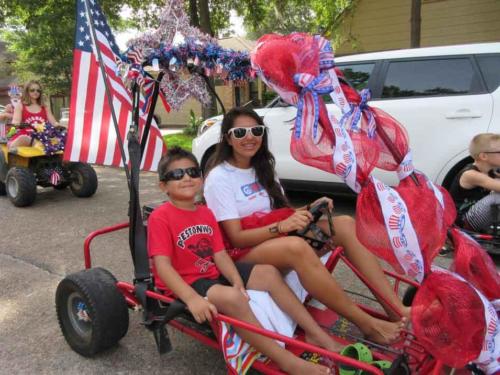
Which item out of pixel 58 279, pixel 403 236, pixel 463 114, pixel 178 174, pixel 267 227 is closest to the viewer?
pixel 403 236

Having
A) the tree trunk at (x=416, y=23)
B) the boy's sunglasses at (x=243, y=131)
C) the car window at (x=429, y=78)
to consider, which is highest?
the tree trunk at (x=416, y=23)

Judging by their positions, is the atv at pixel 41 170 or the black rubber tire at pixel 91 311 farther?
the atv at pixel 41 170

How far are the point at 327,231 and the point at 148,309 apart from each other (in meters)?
1.12

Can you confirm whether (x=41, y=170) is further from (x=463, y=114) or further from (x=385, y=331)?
(x=385, y=331)

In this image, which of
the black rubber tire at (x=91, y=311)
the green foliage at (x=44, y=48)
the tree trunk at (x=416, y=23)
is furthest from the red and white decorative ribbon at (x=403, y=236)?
Answer: the green foliage at (x=44, y=48)

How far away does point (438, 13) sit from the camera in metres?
12.4

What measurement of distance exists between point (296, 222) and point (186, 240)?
1.93 feet

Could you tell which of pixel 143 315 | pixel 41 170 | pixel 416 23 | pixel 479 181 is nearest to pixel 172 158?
pixel 143 315

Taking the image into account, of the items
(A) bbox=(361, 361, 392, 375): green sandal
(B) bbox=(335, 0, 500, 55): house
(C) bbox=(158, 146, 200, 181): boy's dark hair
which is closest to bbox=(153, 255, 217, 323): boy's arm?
(C) bbox=(158, 146, 200, 181): boy's dark hair

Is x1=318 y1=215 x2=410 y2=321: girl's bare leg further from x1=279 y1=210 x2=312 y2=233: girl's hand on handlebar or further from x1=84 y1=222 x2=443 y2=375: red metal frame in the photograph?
x1=279 y1=210 x2=312 y2=233: girl's hand on handlebar

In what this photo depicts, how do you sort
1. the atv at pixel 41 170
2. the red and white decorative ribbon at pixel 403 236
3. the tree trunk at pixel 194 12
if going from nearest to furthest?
the red and white decorative ribbon at pixel 403 236 < the atv at pixel 41 170 < the tree trunk at pixel 194 12

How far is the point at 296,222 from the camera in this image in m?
2.54

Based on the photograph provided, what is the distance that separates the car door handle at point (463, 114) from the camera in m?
4.52

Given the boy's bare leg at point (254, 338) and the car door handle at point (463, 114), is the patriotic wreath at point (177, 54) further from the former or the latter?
the car door handle at point (463, 114)
